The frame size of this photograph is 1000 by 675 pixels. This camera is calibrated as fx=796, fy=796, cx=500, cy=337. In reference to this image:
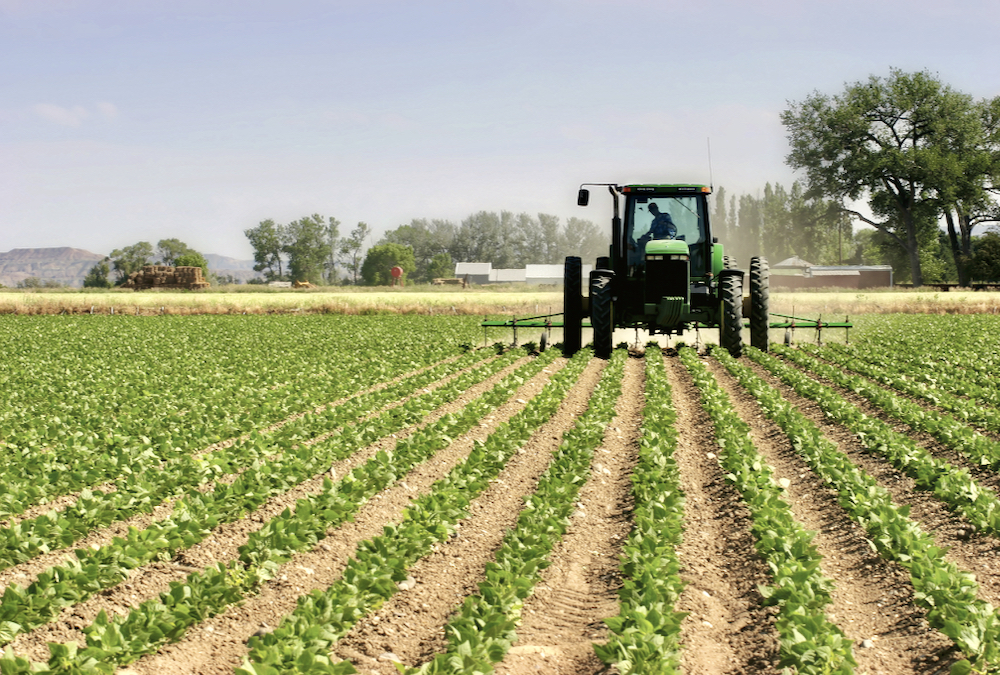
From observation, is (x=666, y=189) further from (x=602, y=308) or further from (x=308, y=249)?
(x=308, y=249)

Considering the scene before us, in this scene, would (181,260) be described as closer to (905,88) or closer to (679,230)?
(905,88)

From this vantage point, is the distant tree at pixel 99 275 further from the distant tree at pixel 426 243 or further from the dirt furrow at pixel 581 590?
the dirt furrow at pixel 581 590

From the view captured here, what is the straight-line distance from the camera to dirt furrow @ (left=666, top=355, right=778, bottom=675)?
4.50m

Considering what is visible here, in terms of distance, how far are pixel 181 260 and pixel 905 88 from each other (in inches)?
3977

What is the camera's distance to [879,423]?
1005cm

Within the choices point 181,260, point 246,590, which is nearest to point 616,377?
point 246,590

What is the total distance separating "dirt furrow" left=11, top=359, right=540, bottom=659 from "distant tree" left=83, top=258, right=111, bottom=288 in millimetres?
128223

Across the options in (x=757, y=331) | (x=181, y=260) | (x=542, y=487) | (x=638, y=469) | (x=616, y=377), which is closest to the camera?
(x=542, y=487)

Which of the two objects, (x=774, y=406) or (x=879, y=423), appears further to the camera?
(x=774, y=406)

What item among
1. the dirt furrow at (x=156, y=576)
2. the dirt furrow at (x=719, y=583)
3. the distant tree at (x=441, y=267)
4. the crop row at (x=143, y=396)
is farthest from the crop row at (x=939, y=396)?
the distant tree at (x=441, y=267)

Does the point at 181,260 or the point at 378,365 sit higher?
the point at 181,260

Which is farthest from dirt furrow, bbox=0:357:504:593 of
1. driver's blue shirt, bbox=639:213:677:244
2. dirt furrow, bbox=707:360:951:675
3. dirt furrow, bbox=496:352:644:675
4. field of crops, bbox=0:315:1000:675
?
driver's blue shirt, bbox=639:213:677:244

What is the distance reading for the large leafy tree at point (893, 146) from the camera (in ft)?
194

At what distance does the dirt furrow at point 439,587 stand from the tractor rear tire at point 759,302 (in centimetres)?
989
